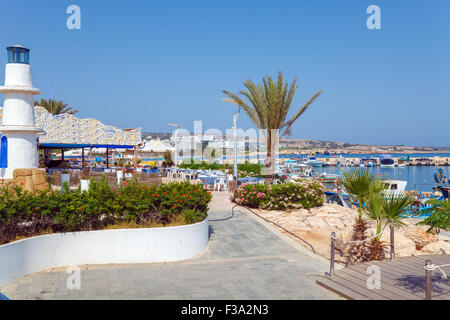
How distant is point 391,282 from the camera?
256 inches

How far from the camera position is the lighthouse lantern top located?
10422 millimetres

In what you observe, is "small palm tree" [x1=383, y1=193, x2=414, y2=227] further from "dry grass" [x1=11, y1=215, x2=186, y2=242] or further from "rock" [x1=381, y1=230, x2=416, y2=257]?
"dry grass" [x1=11, y1=215, x2=186, y2=242]

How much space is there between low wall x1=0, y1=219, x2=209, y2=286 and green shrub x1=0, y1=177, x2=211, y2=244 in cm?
31

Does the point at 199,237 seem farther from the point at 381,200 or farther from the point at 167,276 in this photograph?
the point at 381,200

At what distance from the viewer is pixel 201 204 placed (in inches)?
369

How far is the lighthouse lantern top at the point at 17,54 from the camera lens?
410 inches

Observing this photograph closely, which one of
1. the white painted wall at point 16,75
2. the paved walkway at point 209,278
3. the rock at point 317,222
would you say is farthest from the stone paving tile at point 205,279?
the white painted wall at point 16,75

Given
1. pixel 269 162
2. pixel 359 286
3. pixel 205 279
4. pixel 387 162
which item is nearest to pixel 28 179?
pixel 205 279

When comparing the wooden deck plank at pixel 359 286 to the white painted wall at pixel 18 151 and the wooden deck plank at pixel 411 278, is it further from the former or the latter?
the white painted wall at pixel 18 151

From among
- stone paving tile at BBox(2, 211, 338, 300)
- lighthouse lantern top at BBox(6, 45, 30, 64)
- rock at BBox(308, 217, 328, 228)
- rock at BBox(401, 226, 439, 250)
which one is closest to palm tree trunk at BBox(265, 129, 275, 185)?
rock at BBox(308, 217, 328, 228)

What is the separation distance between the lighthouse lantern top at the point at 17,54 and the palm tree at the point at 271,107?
9666 mm
